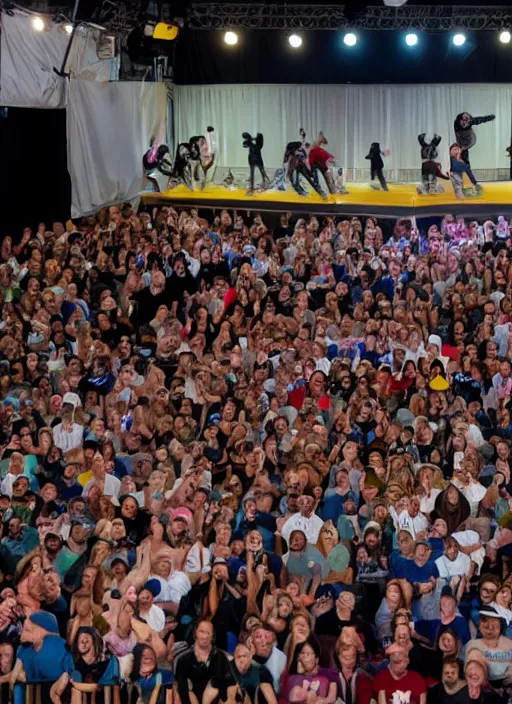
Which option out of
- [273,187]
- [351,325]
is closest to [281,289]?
[351,325]

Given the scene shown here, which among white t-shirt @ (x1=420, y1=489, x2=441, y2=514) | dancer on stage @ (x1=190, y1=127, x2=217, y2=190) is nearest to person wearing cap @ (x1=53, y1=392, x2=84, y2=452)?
white t-shirt @ (x1=420, y1=489, x2=441, y2=514)

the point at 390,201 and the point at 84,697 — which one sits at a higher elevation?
the point at 390,201

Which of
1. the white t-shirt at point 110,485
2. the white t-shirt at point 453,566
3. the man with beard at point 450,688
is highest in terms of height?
the white t-shirt at point 110,485

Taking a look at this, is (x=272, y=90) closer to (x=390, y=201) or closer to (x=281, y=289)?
(x=390, y=201)

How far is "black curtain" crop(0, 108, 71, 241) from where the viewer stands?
16438mm

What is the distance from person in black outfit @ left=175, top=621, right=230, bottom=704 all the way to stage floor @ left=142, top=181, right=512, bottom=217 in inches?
436

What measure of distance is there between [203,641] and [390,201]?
1203 centimetres

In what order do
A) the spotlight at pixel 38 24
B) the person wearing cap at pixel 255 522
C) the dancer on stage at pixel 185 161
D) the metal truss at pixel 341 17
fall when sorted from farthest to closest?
the dancer on stage at pixel 185 161
the metal truss at pixel 341 17
the spotlight at pixel 38 24
the person wearing cap at pixel 255 522

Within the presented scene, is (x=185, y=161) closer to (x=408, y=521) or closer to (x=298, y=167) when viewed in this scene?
(x=298, y=167)

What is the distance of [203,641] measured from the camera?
730cm

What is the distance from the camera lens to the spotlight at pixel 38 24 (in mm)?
15977

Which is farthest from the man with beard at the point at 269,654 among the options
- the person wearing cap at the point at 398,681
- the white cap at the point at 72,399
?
the white cap at the point at 72,399

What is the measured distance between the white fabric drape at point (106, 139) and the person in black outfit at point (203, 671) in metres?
11.8

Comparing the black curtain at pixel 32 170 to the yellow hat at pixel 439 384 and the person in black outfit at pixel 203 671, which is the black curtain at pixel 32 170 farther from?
the person in black outfit at pixel 203 671
